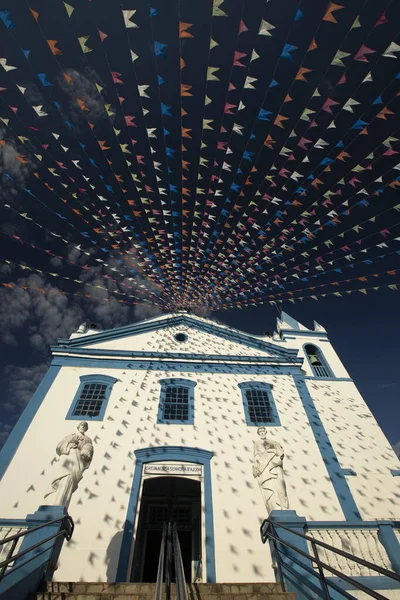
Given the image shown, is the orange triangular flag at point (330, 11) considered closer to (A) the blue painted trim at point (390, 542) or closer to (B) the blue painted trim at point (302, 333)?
(A) the blue painted trim at point (390, 542)

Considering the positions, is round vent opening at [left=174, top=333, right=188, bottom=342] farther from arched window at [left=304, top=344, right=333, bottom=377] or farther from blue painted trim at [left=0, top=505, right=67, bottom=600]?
blue painted trim at [left=0, top=505, right=67, bottom=600]

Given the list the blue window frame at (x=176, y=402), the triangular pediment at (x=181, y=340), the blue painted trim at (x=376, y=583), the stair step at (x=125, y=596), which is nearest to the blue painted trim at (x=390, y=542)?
the blue painted trim at (x=376, y=583)

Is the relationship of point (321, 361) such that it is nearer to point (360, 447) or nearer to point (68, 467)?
point (360, 447)

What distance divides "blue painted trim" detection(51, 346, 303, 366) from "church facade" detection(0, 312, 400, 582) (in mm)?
44

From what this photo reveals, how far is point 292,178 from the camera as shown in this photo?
24.6 feet

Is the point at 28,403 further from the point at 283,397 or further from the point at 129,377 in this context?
the point at 283,397

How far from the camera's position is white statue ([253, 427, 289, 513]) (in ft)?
21.2

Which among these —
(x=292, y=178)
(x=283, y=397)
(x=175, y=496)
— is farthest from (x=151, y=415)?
(x=292, y=178)

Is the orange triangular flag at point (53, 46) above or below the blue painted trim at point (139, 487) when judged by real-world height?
above

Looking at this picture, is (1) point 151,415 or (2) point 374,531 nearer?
(2) point 374,531

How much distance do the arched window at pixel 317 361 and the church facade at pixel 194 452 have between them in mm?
62

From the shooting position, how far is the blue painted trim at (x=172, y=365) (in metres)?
12.0

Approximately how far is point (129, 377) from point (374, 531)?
8.80 meters

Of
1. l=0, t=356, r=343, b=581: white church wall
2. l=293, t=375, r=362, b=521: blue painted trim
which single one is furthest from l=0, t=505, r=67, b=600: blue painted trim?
l=293, t=375, r=362, b=521: blue painted trim
